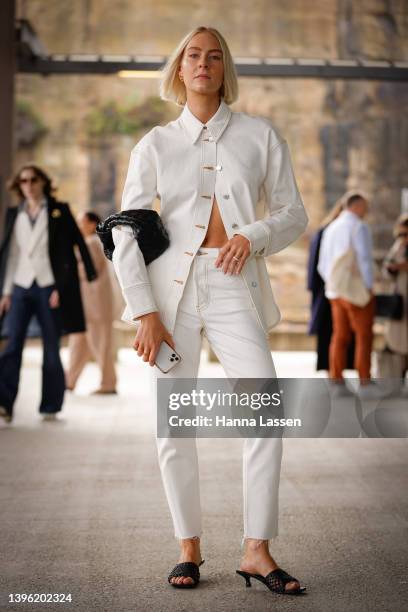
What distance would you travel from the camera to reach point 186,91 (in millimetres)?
4062

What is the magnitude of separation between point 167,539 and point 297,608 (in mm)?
1130

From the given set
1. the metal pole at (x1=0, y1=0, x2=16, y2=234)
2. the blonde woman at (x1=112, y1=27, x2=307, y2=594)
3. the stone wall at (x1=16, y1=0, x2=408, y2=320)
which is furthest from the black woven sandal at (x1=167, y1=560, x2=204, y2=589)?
the stone wall at (x1=16, y1=0, x2=408, y2=320)

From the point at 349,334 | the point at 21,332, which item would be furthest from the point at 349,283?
the point at 21,332

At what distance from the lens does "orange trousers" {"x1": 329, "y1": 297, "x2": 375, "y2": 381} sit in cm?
1022

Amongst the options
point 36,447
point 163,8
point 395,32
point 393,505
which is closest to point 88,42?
point 163,8

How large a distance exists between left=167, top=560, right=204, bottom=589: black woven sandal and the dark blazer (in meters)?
4.97

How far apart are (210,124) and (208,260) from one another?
465mm

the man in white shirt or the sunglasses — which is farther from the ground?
the sunglasses

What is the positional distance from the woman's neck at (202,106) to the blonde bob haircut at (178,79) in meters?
0.08

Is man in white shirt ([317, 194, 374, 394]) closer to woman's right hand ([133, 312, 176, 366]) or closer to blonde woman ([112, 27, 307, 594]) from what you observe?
Answer: blonde woman ([112, 27, 307, 594])

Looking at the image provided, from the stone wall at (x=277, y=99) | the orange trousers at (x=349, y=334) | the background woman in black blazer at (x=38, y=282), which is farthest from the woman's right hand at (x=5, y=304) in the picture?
the stone wall at (x=277, y=99)

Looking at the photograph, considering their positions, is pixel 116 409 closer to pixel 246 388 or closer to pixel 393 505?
pixel 393 505

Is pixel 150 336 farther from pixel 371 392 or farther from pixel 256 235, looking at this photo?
pixel 371 392

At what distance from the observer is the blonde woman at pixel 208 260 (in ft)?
12.3
